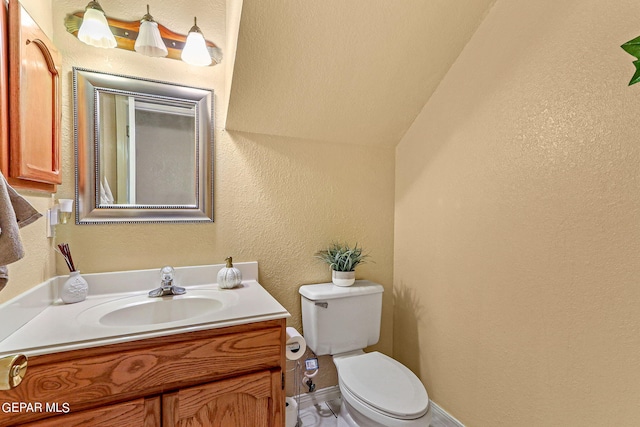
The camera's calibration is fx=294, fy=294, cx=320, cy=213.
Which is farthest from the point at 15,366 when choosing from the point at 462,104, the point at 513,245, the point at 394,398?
the point at 462,104

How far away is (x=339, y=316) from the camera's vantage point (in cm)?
157

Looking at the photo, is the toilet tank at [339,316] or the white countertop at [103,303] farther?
the toilet tank at [339,316]

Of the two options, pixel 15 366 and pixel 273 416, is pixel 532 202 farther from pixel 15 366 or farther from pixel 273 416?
pixel 15 366

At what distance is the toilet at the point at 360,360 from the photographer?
3.79 ft

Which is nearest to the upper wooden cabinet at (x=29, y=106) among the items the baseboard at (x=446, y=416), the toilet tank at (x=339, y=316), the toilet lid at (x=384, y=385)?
the toilet tank at (x=339, y=316)

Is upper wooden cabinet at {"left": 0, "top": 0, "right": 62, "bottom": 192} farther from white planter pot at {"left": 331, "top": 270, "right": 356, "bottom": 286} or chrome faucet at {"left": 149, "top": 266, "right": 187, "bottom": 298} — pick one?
white planter pot at {"left": 331, "top": 270, "right": 356, "bottom": 286}

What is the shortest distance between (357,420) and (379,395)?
165 millimetres

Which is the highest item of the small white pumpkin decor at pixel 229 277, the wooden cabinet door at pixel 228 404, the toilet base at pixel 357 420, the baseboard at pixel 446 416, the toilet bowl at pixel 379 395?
the small white pumpkin decor at pixel 229 277

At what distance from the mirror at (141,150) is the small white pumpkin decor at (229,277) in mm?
285

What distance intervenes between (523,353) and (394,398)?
22.0 inches

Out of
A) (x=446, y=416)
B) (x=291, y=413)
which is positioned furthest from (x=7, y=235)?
(x=446, y=416)

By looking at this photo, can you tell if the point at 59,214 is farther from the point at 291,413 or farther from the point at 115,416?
the point at 291,413

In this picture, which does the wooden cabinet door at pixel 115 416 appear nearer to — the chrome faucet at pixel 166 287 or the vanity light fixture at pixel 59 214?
the chrome faucet at pixel 166 287

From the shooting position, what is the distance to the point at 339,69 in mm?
1397
